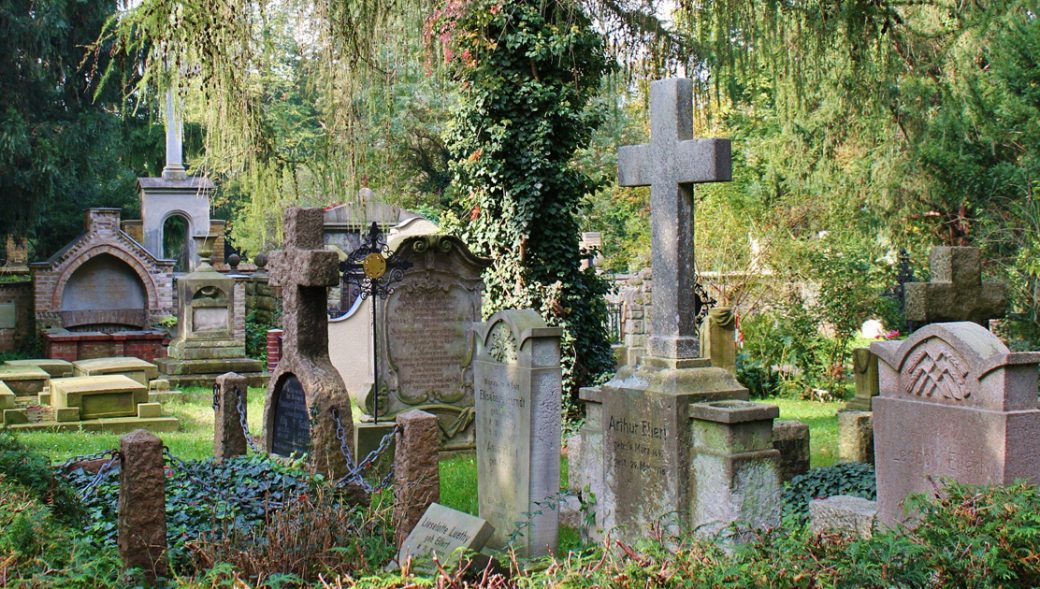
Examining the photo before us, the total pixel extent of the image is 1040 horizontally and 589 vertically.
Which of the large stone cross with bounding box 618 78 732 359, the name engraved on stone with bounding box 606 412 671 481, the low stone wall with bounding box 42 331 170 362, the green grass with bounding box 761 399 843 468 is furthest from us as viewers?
the low stone wall with bounding box 42 331 170 362

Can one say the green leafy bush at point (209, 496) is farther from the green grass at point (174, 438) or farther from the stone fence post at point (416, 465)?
the green grass at point (174, 438)

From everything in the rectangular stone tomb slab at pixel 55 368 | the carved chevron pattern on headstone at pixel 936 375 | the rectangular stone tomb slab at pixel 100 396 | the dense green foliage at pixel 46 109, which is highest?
the dense green foliage at pixel 46 109

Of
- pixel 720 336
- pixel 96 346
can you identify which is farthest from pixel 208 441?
pixel 96 346

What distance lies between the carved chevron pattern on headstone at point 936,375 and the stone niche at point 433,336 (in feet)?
18.2

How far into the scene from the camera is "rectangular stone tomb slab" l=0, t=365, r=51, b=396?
42.0ft

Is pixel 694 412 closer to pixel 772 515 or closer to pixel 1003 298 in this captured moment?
pixel 772 515

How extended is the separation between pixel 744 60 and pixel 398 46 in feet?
8.25

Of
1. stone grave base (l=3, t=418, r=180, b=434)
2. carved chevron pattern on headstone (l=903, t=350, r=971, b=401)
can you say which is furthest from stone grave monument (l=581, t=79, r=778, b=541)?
stone grave base (l=3, t=418, r=180, b=434)

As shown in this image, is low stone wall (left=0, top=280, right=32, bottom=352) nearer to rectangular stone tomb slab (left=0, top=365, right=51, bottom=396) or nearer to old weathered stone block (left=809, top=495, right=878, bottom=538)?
rectangular stone tomb slab (left=0, top=365, right=51, bottom=396)

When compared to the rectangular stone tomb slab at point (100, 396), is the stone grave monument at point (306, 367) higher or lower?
higher

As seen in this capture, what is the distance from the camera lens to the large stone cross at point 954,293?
314 inches

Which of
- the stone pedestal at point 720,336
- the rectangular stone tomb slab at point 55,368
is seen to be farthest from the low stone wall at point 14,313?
the stone pedestal at point 720,336

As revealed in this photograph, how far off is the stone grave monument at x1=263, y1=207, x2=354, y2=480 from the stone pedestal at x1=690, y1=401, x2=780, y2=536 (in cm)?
299

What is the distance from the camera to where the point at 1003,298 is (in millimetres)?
8195
